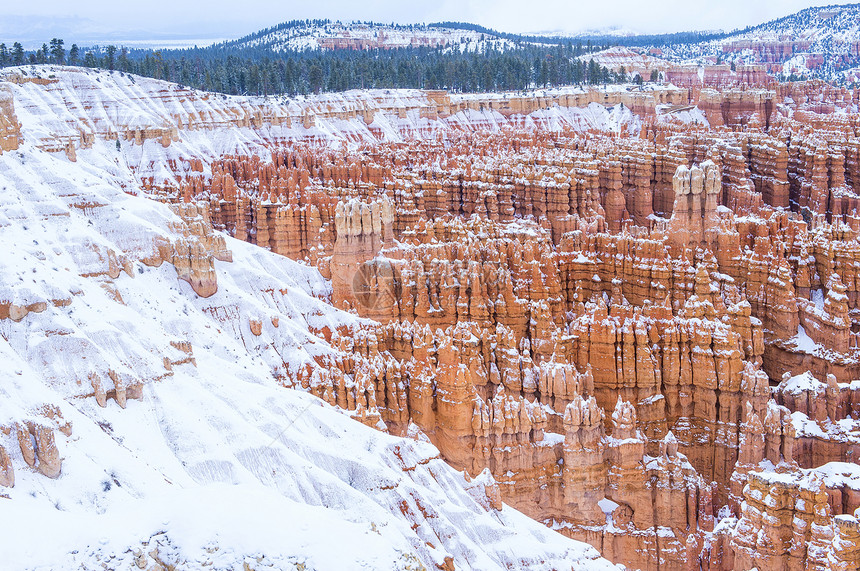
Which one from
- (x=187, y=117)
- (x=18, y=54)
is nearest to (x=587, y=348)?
(x=187, y=117)

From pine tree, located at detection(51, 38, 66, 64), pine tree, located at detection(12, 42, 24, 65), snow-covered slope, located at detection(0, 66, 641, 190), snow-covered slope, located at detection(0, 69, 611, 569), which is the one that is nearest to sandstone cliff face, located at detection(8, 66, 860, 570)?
snow-covered slope, located at detection(0, 69, 611, 569)

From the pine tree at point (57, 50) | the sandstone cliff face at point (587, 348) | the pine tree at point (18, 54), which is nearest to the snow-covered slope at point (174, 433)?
the sandstone cliff face at point (587, 348)

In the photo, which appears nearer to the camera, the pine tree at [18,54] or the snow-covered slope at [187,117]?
the snow-covered slope at [187,117]

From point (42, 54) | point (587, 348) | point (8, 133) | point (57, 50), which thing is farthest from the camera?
point (42, 54)

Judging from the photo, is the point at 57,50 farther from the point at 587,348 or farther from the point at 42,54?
the point at 587,348

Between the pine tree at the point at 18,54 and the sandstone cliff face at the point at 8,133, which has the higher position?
the pine tree at the point at 18,54

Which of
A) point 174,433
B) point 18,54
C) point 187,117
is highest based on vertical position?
point 18,54

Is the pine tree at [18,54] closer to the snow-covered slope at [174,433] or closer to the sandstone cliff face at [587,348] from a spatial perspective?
the sandstone cliff face at [587,348]

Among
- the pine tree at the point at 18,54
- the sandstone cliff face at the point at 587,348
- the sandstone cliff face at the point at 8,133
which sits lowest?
the sandstone cliff face at the point at 587,348

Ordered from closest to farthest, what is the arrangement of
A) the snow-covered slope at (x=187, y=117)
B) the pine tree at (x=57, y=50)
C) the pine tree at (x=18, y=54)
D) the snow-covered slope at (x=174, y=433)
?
the snow-covered slope at (x=174, y=433), the snow-covered slope at (x=187, y=117), the pine tree at (x=18, y=54), the pine tree at (x=57, y=50)

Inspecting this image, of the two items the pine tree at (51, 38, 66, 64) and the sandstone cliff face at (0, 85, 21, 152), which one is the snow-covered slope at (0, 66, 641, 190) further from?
the pine tree at (51, 38, 66, 64)
